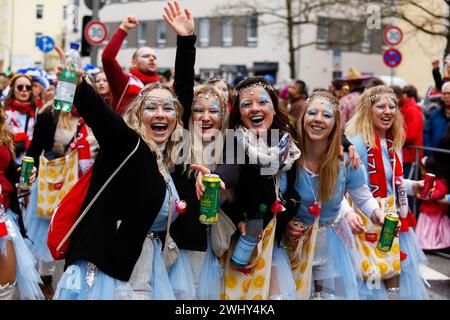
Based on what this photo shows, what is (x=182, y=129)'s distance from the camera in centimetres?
419

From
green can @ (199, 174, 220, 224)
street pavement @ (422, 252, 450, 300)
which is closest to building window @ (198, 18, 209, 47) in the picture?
street pavement @ (422, 252, 450, 300)

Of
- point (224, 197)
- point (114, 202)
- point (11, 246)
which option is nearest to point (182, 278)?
point (224, 197)

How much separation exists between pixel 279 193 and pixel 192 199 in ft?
1.87

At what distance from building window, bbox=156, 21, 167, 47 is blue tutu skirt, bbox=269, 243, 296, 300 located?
4090 centimetres

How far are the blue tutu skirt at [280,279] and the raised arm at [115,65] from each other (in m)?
2.28

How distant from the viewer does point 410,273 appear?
17.9 ft

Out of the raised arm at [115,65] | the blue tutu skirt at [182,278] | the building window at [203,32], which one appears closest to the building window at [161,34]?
the building window at [203,32]

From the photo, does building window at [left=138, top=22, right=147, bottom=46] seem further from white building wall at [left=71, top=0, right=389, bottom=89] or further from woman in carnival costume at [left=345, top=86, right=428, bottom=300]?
woman in carnival costume at [left=345, top=86, right=428, bottom=300]

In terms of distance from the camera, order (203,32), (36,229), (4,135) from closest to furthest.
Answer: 1. (4,135)
2. (36,229)
3. (203,32)

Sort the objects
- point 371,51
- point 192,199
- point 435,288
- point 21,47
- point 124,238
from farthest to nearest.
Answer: point 371,51
point 21,47
point 435,288
point 192,199
point 124,238

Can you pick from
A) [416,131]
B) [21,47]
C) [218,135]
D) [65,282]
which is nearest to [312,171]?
[218,135]

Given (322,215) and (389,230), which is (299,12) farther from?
(389,230)

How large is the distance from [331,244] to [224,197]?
0.97m
